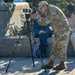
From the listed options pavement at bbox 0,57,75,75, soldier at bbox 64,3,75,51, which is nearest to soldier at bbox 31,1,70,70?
pavement at bbox 0,57,75,75

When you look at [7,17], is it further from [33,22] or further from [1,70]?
[1,70]

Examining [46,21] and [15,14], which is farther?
[15,14]

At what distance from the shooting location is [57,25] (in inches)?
307

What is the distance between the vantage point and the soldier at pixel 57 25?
25.3 ft

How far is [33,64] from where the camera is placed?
8.43 metres

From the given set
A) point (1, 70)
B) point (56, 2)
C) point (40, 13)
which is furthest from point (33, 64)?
point (56, 2)

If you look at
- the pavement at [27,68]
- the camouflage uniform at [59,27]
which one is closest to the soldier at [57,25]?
the camouflage uniform at [59,27]

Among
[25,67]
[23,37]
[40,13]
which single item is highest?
[40,13]

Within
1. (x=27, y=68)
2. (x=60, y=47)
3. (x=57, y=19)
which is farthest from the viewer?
(x=27, y=68)

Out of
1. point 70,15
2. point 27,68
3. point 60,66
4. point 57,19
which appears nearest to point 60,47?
point 60,66

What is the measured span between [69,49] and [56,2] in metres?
2.88

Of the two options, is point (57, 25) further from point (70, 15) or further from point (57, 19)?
point (70, 15)

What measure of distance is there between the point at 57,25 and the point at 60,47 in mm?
533

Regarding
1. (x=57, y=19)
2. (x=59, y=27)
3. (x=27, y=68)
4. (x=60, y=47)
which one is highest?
(x=57, y=19)
